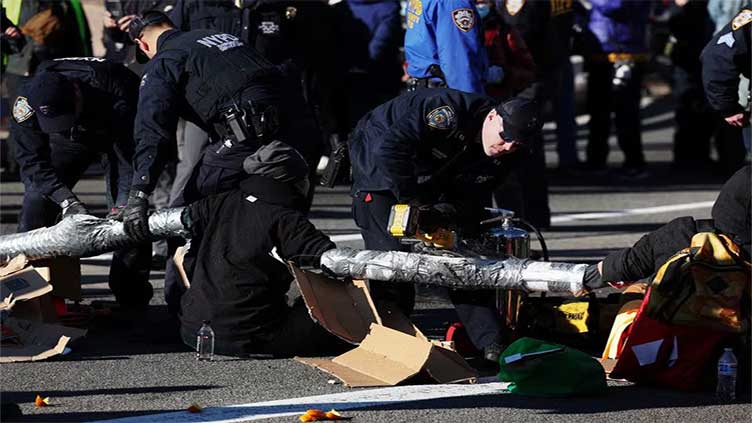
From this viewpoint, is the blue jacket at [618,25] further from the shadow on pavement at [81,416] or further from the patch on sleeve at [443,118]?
the shadow on pavement at [81,416]

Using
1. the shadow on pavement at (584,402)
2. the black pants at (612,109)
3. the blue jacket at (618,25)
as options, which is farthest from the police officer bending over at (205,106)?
the black pants at (612,109)

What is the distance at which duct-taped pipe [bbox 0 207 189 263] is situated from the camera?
297 inches

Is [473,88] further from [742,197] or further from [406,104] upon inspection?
[742,197]

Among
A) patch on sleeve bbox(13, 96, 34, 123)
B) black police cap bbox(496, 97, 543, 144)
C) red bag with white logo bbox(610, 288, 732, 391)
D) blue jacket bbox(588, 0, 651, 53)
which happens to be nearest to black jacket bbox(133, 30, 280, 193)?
patch on sleeve bbox(13, 96, 34, 123)

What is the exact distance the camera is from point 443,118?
7234 mm

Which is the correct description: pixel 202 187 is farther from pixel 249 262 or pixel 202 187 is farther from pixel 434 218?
pixel 434 218

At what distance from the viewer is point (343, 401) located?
254 inches

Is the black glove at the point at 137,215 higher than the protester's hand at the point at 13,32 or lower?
lower

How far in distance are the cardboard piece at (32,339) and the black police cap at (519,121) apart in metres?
2.25

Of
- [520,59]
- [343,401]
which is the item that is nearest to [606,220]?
[520,59]

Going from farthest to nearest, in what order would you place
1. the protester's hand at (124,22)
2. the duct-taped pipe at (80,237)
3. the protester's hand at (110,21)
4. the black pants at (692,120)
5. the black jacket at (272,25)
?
1. the black pants at (692,120)
2. the protester's hand at (110,21)
3. the protester's hand at (124,22)
4. the black jacket at (272,25)
5. the duct-taped pipe at (80,237)

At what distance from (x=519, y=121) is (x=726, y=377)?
1476 millimetres

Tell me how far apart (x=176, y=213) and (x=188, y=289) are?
14.6 inches

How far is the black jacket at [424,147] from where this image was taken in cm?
729
